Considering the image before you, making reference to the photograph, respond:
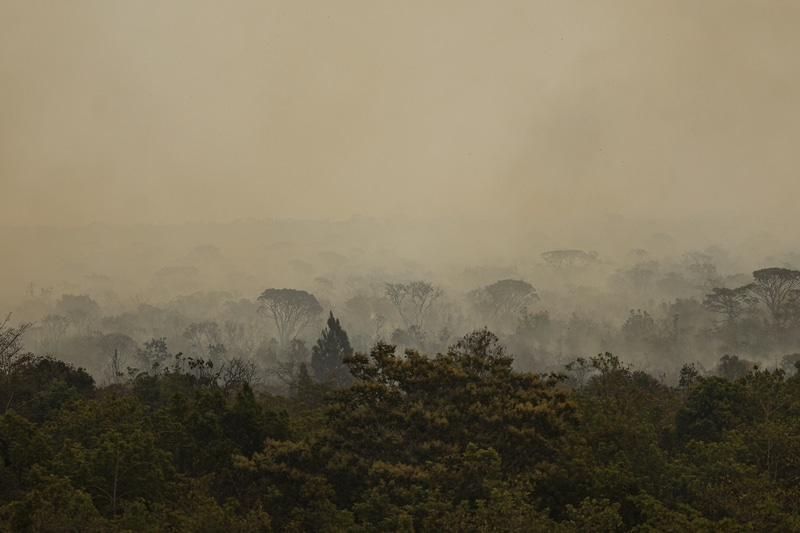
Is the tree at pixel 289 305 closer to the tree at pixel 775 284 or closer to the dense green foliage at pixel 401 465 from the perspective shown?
the tree at pixel 775 284

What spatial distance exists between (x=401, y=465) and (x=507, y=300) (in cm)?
13108

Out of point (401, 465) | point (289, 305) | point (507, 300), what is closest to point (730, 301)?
point (507, 300)

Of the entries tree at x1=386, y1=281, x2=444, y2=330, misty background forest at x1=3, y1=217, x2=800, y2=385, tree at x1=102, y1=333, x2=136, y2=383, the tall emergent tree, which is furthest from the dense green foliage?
tree at x1=386, y1=281, x2=444, y2=330

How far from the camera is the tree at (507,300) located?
156250mm

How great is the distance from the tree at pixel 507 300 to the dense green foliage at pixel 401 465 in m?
120

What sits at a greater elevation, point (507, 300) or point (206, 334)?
point (507, 300)

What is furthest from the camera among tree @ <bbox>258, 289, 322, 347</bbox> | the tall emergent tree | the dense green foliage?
tree @ <bbox>258, 289, 322, 347</bbox>

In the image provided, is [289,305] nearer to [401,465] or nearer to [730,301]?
[730,301]

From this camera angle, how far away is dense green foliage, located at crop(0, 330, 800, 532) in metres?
24.5

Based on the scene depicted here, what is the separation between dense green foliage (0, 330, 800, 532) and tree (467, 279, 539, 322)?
392 ft

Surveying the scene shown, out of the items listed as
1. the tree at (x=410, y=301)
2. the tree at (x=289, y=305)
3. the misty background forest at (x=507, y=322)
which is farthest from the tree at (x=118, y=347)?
the tree at (x=410, y=301)

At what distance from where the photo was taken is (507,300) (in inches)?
6181

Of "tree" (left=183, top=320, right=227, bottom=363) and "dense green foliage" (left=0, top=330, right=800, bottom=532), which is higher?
"tree" (left=183, top=320, right=227, bottom=363)

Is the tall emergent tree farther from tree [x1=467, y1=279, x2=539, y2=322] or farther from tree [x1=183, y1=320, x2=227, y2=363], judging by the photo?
tree [x1=467, y1=279, x2=539, y2=322]
